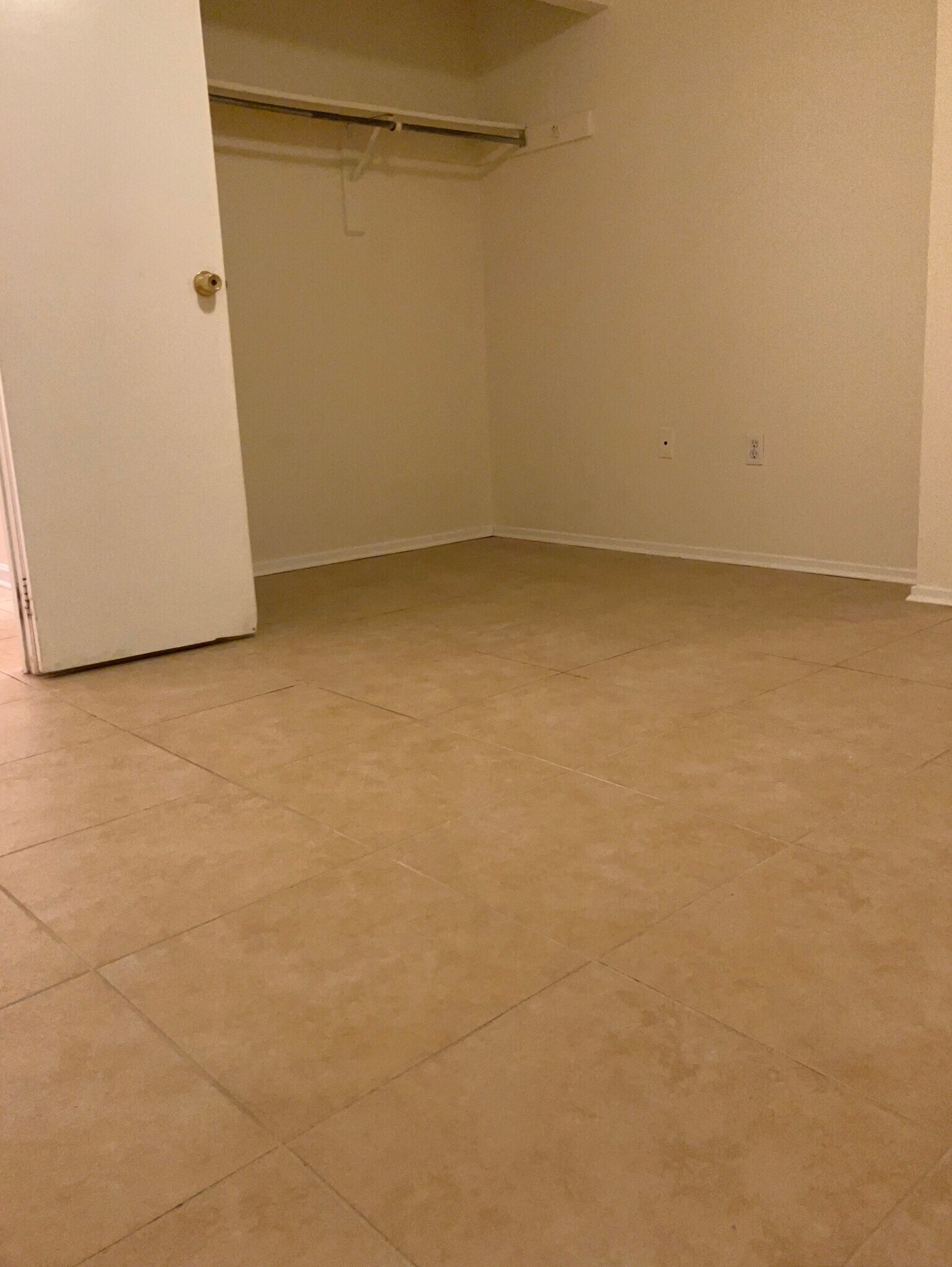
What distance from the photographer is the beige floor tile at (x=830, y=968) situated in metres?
1.16

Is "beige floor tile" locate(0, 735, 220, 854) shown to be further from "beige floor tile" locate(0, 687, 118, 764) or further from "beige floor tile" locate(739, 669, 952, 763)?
"beige floor tile" locate(739, 669, 952, 763)

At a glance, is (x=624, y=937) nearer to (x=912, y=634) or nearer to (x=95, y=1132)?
(x=95, y=1132)

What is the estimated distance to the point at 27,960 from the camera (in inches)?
57.9

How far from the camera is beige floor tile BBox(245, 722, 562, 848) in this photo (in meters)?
1.88

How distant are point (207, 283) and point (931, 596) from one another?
2323mm

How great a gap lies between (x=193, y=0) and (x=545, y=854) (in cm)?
252

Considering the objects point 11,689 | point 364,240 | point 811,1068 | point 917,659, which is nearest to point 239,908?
point 811,1068

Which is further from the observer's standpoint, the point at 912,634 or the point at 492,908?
the point at 912,634

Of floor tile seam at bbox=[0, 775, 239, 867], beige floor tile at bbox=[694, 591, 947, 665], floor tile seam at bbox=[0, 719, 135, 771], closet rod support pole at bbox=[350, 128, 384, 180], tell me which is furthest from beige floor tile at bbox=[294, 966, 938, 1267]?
closet rod support pole at bbox=[350, 128, 384, 180]

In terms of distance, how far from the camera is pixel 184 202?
2.96 metres

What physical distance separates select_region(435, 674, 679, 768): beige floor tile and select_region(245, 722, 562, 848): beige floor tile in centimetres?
7

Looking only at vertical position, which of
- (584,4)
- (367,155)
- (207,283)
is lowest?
(207,283)

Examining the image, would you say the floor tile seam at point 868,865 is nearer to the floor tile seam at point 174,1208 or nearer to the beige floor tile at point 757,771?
the beige floor tile at point 757,771

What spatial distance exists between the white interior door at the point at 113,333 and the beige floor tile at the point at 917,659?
182 cm
